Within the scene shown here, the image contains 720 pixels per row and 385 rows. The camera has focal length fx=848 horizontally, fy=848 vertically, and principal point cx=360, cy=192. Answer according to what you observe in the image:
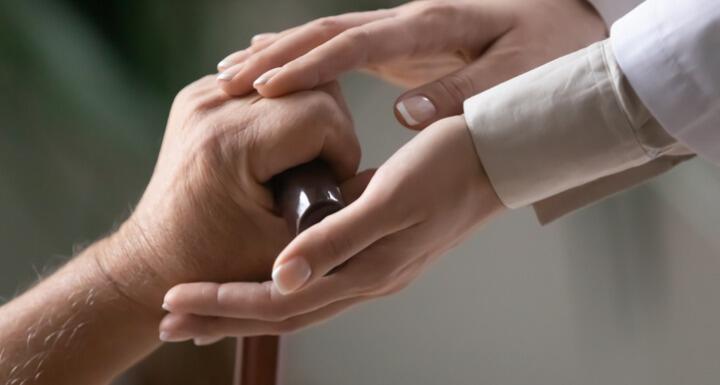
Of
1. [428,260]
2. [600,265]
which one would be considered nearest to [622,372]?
[600,265]

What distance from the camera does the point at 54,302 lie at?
2.63 ft

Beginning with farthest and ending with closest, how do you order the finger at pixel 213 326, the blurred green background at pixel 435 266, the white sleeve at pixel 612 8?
the blurred green background at pixel 435 266 → the white sleeve at pixel 612 8 → the finger at pixel 213 326

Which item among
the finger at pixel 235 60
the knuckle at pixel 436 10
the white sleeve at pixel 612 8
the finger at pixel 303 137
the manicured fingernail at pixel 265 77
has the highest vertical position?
the knuckle at pixel 436 10

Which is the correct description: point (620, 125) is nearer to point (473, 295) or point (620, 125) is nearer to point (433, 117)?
point (433, 117)

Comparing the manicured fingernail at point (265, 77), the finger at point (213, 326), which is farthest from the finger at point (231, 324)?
the manicured fingernail at point (265, 77)

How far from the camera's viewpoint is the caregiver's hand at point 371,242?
0.57 meters

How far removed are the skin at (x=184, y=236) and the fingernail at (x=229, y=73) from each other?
19mm

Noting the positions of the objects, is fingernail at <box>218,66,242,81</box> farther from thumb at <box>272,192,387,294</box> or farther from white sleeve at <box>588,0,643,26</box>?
white sleeve at <box>588,0,643,26</box>

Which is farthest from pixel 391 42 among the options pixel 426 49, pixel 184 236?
pixel 184 236

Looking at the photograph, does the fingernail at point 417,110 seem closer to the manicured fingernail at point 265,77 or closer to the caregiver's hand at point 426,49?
the caregiver's hand at point 426,49

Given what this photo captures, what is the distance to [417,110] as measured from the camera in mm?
737

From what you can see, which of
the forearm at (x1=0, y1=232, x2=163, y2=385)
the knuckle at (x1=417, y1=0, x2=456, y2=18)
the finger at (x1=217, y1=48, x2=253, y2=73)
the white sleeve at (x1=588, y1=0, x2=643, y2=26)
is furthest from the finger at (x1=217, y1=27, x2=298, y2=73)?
the white sleeve at (x1=588, y1=0, x2=643, y2=26)

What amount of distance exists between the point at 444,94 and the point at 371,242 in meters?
0.21

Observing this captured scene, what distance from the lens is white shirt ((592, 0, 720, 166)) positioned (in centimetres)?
56
